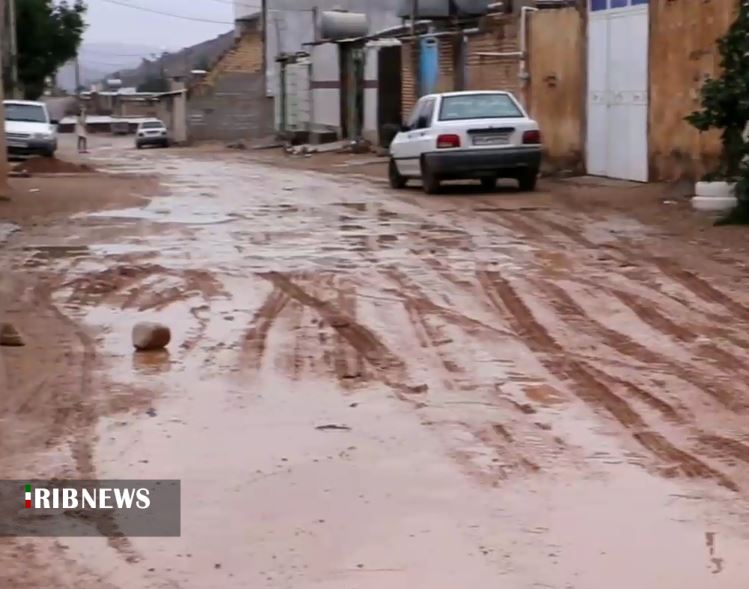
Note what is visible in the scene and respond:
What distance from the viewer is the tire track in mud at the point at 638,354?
24.0ft

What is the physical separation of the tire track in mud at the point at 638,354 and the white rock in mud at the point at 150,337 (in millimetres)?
2813

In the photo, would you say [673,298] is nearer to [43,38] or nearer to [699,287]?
[699,287]

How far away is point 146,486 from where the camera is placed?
235 inches

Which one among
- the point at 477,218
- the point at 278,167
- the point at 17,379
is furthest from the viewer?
the point at 278,167

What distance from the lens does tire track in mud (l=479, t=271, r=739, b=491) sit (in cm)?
627

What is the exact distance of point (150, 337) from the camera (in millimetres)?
8812

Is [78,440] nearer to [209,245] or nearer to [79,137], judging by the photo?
[209,245]

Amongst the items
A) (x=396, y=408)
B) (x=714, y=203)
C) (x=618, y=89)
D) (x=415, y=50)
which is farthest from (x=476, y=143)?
(x=415, y=50)

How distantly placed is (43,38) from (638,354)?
49.6m

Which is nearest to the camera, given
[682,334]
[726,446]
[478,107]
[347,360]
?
[726,446]

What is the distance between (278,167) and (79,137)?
1881 cm

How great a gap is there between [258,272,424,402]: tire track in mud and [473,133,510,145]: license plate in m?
8.89

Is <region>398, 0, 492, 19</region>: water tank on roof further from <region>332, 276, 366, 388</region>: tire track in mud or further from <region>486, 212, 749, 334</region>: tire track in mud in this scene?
<region>332, 276, 366, 388</region>: tire track in mud

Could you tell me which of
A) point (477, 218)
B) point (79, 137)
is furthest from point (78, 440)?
point (79, 137)
